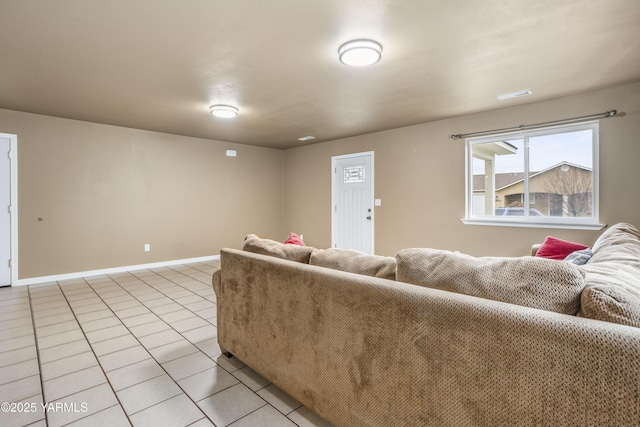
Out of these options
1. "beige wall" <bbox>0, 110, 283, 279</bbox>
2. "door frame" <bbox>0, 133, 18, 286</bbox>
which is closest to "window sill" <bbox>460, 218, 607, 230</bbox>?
"beige wall" <bbox>0, 110, 283, 279</bbox>

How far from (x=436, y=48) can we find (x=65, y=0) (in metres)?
2.45

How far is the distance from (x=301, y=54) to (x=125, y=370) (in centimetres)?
264

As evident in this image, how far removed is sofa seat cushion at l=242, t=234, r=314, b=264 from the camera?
1782mm

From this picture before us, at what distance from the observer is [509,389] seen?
0.93 m

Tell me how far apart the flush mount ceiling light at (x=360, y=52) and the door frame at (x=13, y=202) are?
14.6 feet

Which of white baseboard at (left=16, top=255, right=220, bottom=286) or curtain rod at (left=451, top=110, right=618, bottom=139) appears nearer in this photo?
curtain rod at (left=451, top=110, right=618, bottom=139)

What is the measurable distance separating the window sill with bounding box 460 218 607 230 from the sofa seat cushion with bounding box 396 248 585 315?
3.08 meters

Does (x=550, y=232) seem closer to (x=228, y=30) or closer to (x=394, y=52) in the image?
(x=394, y=52)

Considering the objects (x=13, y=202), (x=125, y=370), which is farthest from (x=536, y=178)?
(x=13, y=202)

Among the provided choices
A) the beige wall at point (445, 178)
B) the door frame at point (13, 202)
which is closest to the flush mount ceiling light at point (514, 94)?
the beige wall at point (445, 178)

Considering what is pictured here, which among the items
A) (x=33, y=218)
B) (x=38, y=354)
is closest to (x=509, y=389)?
(x=38, y=354)

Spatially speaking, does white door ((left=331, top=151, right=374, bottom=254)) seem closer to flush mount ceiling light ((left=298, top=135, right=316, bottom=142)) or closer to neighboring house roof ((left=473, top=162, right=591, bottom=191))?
flush mount ceiling light ((left=298, top=135, right=316, bottom=142))

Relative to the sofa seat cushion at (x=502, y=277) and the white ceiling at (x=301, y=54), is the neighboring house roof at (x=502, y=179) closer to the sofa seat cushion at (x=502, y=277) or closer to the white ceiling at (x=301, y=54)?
the white ceiling at (x=301, y=54)

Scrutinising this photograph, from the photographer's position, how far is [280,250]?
1.92 m
